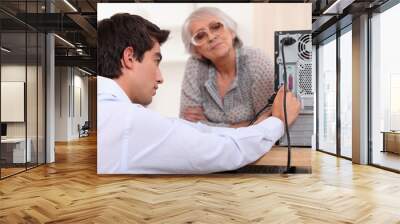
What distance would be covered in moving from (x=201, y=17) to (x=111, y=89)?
182cm

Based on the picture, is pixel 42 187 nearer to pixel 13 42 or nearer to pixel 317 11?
pixel 13 42

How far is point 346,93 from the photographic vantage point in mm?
9195

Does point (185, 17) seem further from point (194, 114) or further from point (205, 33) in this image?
point (194, 114)

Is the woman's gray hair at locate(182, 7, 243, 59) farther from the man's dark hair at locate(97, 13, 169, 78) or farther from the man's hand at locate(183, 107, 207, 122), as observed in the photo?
the man's hand at locate(183, 107, 207, 122)

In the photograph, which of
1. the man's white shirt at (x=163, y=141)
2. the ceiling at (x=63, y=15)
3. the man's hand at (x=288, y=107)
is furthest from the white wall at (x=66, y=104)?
the man's hand at (x=288, y=107)

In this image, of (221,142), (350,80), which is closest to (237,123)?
(221,142)

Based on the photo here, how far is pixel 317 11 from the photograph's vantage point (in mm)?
7754

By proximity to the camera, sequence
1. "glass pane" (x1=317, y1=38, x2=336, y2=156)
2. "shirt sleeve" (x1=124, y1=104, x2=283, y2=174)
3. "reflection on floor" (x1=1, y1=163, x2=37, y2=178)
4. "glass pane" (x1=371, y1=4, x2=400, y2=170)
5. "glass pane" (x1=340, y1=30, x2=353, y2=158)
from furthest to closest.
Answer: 1. "glass pane" (x1=317, y1=38, x2=336, y2=156)
2. "glass pane" (x1=340, y1=30, x2=353, y2=158)
3. "glass pane" (x1=371, y1=4, x2=400, y2=170)
4. "reflection on floor" (x1=1, y1=163, x2=37, y2=178)
5. "shirt sleeve" (x1=124, y1=104, x2=283, y2=174)

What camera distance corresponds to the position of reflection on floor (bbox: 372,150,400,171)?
23.8ft

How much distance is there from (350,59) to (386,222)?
5617 millimetres

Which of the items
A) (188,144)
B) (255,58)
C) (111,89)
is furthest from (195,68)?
(111,89)

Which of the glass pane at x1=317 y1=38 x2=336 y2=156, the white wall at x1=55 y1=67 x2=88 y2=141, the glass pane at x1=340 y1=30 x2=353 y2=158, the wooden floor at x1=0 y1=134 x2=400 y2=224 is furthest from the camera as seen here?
the white wall at x1=55 y1=67 x2=88 y2=141

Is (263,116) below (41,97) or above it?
below

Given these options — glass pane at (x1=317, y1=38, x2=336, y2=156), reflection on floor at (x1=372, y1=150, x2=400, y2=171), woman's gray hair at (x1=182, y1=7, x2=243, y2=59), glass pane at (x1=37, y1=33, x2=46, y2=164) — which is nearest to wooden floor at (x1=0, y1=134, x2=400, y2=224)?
reflection on floor at (x1=372, y1=150, x2=400, y2=171)
